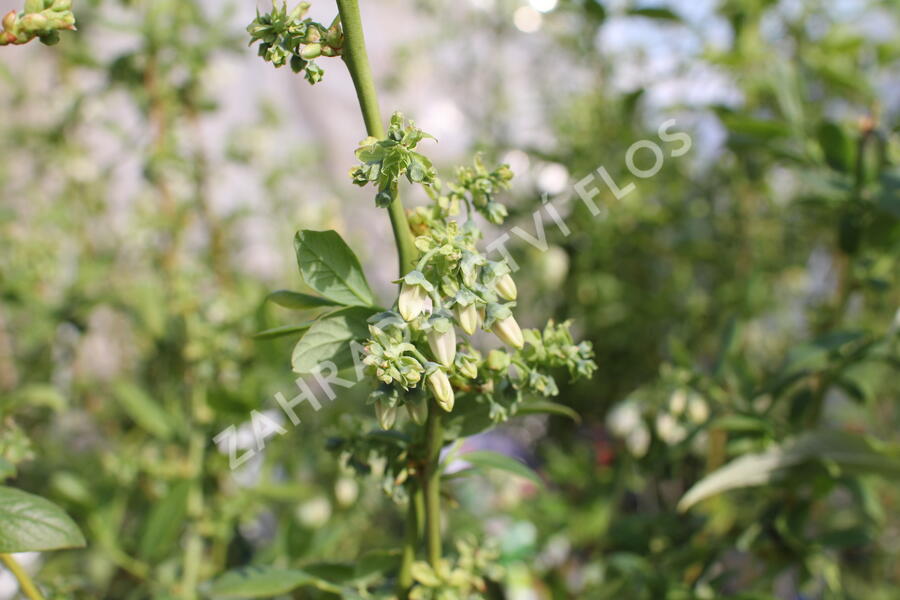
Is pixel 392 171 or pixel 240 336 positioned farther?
pixel 240 336

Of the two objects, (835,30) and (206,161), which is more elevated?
(206,161)

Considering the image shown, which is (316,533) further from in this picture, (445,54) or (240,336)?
(445,54)

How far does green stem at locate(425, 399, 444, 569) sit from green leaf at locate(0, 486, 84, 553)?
11cm

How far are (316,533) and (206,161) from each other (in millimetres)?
377

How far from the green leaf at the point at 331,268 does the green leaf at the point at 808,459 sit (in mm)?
219

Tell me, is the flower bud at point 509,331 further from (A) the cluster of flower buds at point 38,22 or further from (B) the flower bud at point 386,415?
(A) the cluster of flower buds at point 38,22

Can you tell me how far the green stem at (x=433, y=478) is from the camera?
257mm

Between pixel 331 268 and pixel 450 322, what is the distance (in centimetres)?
5

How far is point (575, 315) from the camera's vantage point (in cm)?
75

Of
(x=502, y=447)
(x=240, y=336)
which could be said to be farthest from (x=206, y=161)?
(x=502, y=447)

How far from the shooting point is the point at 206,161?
0.70 m


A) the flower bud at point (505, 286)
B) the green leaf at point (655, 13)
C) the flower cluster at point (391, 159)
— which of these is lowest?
the flower bud at point (505, 286)

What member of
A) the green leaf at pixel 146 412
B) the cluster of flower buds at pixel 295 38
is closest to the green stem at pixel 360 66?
the cluster of flower buds at pixel 295 38

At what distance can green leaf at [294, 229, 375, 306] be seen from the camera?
238mm
